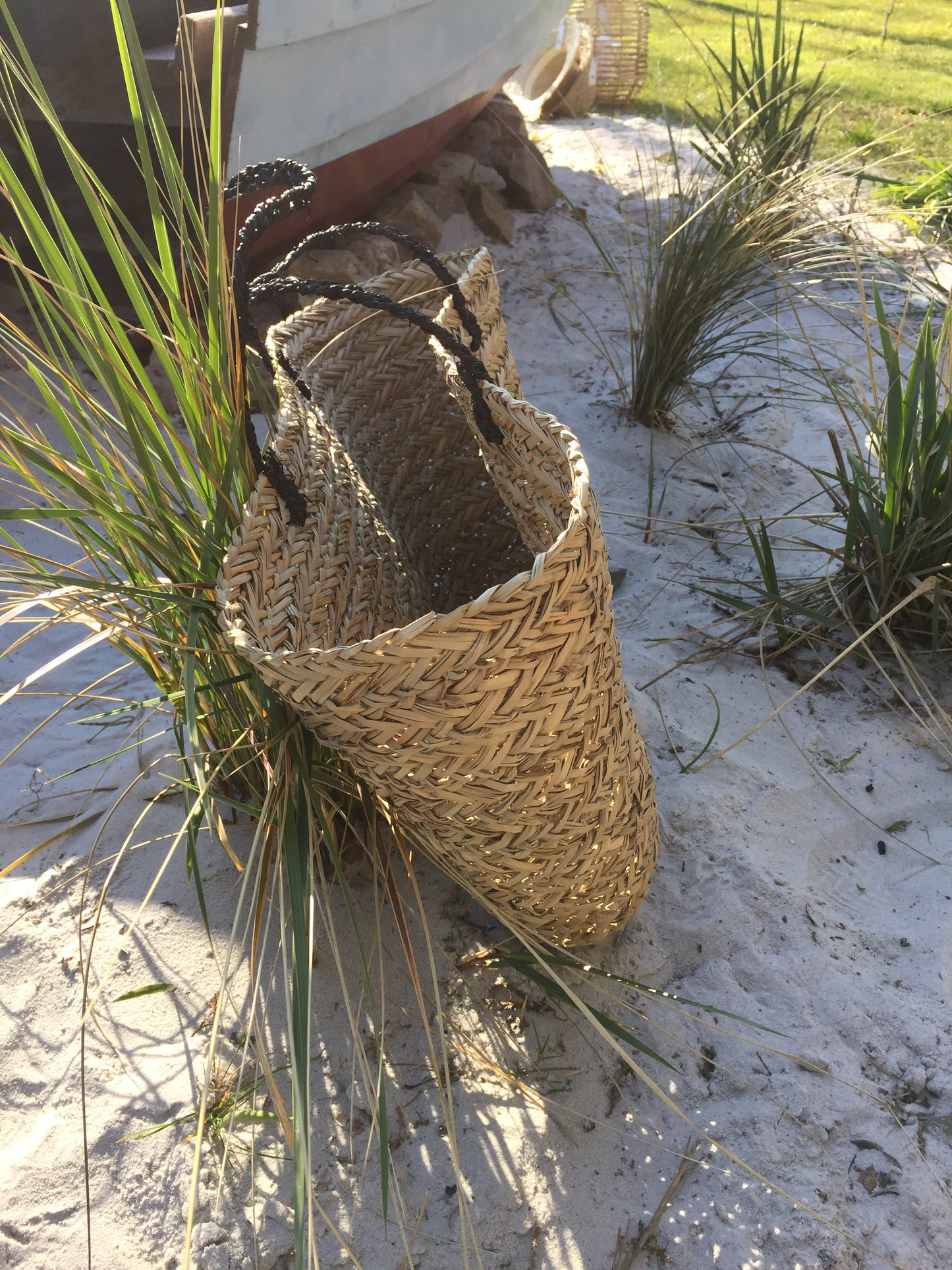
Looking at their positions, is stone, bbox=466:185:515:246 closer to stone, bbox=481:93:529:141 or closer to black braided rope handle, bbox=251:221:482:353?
stone, bbox=481:93:529:141

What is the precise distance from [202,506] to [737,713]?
1011mm

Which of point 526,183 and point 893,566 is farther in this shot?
point 526,183

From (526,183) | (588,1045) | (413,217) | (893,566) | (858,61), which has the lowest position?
(588,1045)

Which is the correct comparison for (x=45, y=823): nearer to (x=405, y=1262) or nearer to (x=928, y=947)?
(x=405, y=1262)

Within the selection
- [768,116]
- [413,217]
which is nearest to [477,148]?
[413,217]

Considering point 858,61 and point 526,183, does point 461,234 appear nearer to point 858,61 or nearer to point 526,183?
point 526,183

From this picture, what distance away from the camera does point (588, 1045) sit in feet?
3.98

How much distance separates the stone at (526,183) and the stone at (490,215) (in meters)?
0.21

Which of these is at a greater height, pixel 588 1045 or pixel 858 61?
pixel 858 61

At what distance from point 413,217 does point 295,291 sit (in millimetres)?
2340

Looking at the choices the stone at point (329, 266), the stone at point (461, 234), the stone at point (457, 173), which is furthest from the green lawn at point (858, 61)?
the stone at point (329, 266)

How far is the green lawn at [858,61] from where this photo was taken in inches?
175

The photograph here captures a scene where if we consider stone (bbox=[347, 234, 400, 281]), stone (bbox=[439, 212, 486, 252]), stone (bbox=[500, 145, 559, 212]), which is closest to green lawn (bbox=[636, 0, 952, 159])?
stone (bbox=[500, 145, 559, 212])

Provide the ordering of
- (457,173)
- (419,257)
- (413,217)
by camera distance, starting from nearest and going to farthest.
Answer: (419,257) < (413,217) < (457,173)
